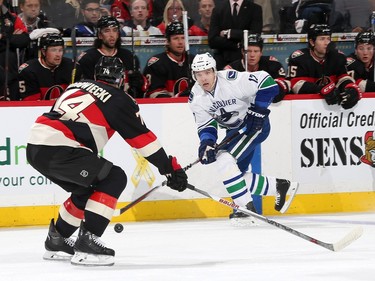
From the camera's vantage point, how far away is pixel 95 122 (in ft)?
18.6

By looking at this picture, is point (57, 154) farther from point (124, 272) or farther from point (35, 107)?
point (35, 107)

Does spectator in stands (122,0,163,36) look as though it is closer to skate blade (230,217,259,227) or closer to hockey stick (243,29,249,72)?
hockey stick (243,29,249,72)

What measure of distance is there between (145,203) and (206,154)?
813 mm

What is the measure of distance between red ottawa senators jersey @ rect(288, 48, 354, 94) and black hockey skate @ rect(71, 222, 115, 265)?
3.22m

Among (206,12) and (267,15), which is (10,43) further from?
(267,15)

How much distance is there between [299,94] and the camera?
8.20 meters

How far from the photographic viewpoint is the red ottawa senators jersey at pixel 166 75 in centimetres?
841

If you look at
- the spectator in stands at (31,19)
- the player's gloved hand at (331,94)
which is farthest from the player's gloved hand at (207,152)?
the spectator in stands at (31,19)

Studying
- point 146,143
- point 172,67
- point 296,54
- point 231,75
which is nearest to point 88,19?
point 172,67

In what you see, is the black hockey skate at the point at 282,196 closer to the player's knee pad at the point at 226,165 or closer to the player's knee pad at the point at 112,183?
the player's knee pad at the point at 226,165

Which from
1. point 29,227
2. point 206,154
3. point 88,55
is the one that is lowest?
point 29,227

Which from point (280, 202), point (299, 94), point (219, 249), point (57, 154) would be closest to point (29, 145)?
point (57, 154)

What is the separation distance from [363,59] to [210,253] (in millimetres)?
3306

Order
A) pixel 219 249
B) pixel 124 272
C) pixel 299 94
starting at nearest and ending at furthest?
pixel 124 272 < pixel 219 249 < pixel 299 94
